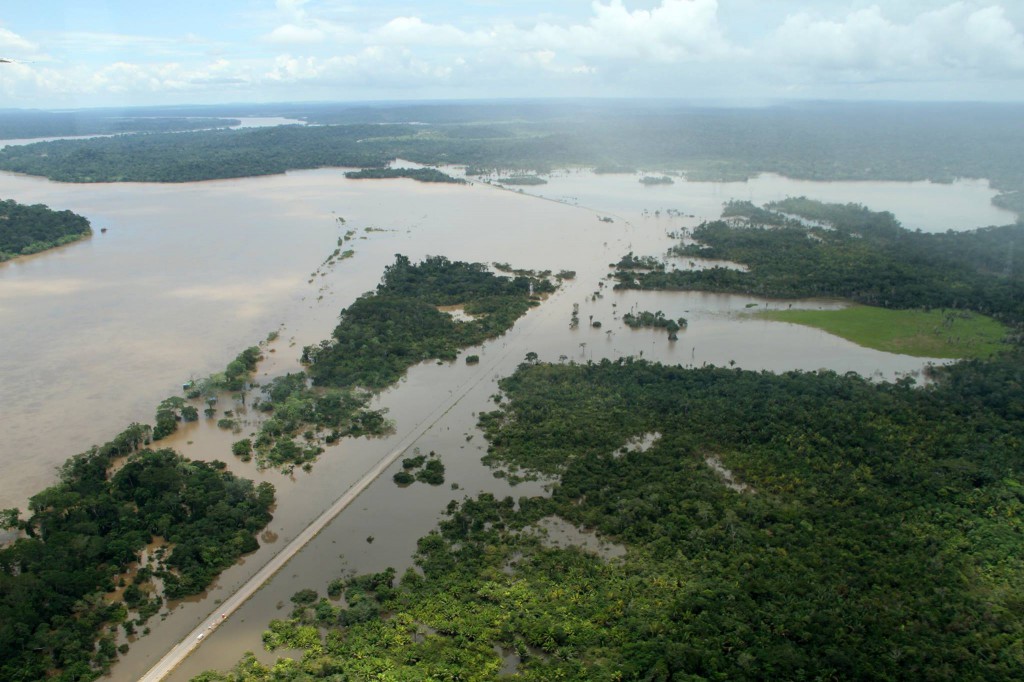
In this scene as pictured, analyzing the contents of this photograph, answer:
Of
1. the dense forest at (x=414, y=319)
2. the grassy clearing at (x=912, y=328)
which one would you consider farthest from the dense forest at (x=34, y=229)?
the grassy clearing at (x=912, y=328)

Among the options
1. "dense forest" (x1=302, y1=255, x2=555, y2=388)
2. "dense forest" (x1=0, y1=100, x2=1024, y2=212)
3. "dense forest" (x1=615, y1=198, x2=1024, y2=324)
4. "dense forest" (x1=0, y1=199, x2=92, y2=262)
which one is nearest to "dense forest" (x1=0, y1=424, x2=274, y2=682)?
"dense forest" (x1=302, y1=255, x2=555, y2=388)

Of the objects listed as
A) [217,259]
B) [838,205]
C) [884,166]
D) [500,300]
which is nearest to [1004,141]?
[884,166]

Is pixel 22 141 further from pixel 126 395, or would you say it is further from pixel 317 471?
pixel 317 471

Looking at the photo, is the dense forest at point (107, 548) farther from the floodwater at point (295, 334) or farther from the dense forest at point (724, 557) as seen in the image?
the dense forest at point (724, 557)

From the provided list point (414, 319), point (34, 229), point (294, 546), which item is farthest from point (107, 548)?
point (34, 229)

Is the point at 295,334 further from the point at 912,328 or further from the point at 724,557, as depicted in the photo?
the point at 912,328

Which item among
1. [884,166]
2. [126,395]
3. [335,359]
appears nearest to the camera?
[126,395]
